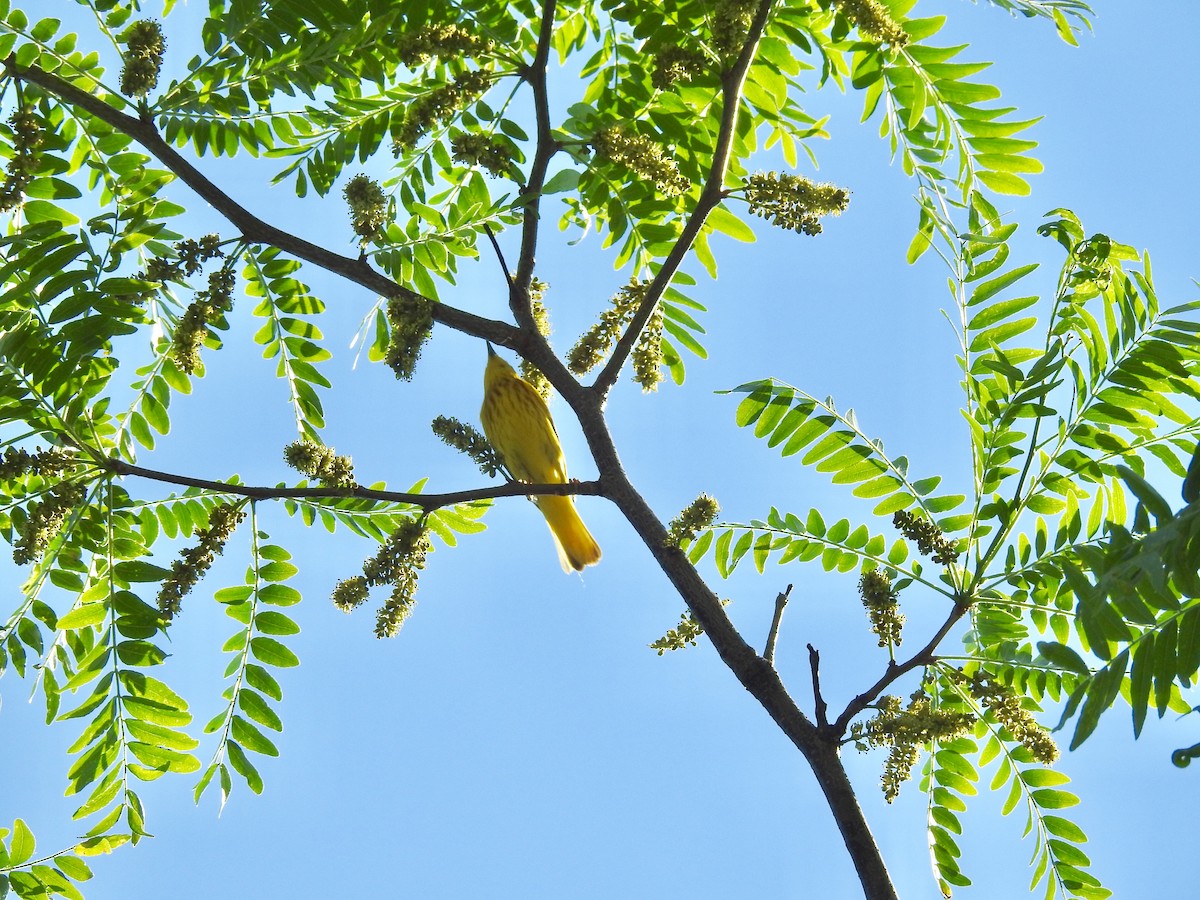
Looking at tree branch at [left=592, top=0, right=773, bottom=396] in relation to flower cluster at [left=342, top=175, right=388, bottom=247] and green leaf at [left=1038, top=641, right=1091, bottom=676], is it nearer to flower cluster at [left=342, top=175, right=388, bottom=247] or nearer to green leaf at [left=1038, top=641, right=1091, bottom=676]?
flower cluster at [left=342, top=175, right=388, bottom=247]

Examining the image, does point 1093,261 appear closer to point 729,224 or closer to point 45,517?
point 729,224

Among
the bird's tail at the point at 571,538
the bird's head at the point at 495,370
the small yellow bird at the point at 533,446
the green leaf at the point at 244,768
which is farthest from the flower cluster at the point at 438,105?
the bird's head at the point at 495,370

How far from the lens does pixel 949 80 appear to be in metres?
3.34

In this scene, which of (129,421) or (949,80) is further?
(129,421)

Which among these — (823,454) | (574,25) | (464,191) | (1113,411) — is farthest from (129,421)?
(1113,411)

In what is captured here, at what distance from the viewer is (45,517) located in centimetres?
288

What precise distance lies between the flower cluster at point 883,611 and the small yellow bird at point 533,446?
99.7 inches

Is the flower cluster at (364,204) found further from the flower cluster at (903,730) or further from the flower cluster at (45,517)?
the flower cluster at (903,730)

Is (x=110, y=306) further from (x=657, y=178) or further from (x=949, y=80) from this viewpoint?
(x=949, y=80)

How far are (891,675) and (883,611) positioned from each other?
0.17m

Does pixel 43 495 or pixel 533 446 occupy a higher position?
pixel 533 446

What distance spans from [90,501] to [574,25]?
2291 millimetres

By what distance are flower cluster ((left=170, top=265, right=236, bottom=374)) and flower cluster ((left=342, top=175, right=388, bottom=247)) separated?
38 centimetres

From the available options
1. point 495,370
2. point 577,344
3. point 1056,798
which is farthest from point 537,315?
point 495,370
